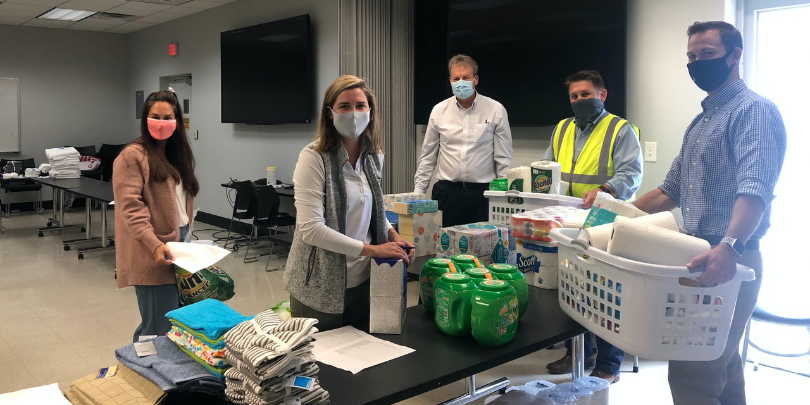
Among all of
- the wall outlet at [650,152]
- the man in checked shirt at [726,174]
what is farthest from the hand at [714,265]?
the wall outlet at [650,152]

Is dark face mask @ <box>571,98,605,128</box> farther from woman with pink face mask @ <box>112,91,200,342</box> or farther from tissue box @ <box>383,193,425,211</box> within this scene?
woman with pink face mask @ <box>112,91,200,342</box>

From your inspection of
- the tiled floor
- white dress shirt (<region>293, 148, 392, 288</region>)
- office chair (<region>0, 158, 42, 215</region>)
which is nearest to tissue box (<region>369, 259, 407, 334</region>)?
white dress shirt (<region>293, 148, 392, 288</region>)

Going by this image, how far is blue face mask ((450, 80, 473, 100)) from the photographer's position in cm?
393

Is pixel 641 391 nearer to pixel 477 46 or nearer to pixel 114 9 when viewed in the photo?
pixel 477 46

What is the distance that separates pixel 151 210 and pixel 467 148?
207cm

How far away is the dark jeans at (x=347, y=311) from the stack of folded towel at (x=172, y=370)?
0.57 m

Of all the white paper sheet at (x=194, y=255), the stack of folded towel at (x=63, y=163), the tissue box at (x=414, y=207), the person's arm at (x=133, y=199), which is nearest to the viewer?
the white paper sheet at (x=194, y=255)

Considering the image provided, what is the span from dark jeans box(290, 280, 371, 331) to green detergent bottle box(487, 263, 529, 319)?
47 centimetres

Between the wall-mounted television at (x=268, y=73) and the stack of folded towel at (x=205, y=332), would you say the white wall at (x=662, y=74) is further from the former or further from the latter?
the wall-mounted television at (x=268, y=73)

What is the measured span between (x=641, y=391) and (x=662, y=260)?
1911 mm

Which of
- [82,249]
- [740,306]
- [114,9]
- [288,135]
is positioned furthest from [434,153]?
[114,9]

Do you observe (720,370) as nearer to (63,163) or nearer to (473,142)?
(473,142)

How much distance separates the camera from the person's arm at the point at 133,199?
2.61 metres

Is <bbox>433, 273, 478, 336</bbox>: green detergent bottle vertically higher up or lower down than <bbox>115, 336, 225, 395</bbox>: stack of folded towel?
higher up
